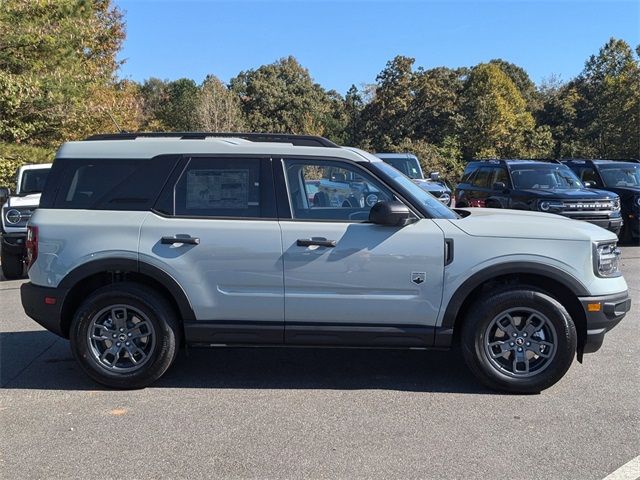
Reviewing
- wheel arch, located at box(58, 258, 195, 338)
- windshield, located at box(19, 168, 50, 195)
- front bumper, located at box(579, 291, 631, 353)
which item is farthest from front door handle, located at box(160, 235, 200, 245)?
windshield, located at box(19, 168, 50, 195)

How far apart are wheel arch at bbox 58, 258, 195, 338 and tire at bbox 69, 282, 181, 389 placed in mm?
84

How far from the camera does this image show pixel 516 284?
15.6ft

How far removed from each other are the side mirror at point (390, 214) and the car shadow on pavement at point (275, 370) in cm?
136

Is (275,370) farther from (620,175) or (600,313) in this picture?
(620,175)

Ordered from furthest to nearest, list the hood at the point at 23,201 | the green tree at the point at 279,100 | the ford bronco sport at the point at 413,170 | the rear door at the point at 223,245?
the green tree at the point at 279,100
the ford bronco sport at the point at 413,170
the hood at the point at 23,201
the rear door at the point at 223,245

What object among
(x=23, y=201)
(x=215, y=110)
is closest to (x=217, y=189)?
(x=23, y=201)

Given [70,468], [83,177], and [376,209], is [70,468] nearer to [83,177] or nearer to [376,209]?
[83,177]

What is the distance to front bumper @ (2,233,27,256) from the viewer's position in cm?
1002

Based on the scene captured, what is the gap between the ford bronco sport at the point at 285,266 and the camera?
4645 millimetres

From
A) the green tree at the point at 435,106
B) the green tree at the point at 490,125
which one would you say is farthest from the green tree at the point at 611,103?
the green tree at the point at 435,106

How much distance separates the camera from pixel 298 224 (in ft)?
15.6

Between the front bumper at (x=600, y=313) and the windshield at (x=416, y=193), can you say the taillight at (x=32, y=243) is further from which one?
the front bumper at (x=600, y=313)

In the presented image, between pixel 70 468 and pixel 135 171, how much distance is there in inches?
91.8

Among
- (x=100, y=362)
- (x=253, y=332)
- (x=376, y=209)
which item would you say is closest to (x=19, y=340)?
(x=100, y=362)
